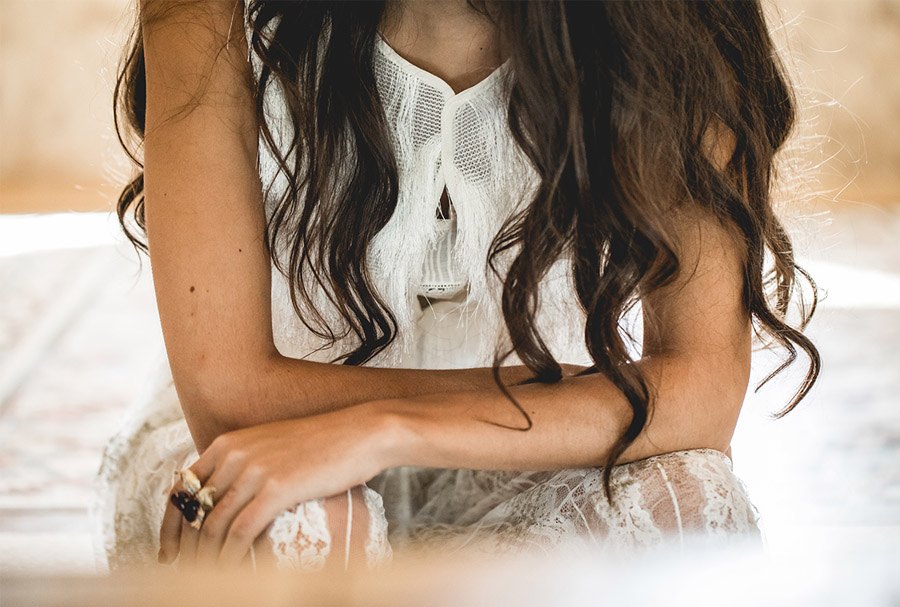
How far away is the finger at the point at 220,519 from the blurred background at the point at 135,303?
15cm

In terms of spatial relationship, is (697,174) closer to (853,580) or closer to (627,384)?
(627,384)

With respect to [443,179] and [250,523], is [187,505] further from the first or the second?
[443,179]

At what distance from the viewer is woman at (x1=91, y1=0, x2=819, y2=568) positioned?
896 mm

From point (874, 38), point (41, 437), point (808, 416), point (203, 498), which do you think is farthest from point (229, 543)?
point (874, 38)

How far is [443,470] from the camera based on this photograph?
3.86 ft

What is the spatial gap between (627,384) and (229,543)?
40 cm

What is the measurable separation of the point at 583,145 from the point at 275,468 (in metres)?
0.42

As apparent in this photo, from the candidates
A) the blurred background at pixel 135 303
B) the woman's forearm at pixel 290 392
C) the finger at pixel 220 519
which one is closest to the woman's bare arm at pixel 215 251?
the woman's forearm at pixel 290 392

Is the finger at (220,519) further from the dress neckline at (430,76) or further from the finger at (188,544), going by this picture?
the dress neckline at (430,76)

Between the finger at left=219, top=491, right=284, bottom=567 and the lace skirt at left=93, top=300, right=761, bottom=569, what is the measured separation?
13mm

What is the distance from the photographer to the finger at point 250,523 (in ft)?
2.76

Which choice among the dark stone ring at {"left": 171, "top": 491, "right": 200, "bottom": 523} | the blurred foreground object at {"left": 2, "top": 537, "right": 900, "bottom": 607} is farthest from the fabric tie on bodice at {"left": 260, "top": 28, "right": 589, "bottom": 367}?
the blurred foreground object at {"left": 2, "top": 537, "right": 900, "bottom": 607}

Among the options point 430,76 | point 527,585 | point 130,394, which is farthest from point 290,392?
point 130,394

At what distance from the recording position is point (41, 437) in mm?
1840
